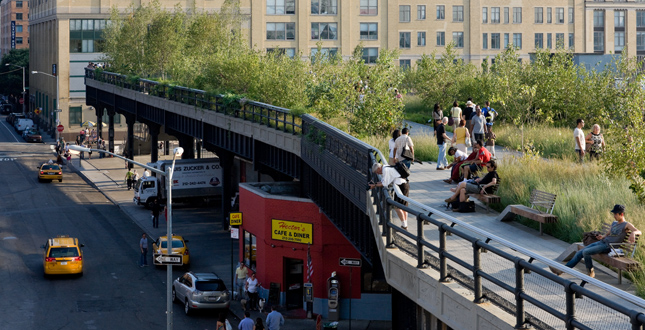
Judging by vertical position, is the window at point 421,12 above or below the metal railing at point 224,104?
above

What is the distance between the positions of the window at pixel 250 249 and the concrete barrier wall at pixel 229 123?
3.99m

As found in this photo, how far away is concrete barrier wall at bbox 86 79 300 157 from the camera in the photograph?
3381 centimetres

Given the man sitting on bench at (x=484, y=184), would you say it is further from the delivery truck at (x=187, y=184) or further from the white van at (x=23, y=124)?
the white van at (x=23, y=124)

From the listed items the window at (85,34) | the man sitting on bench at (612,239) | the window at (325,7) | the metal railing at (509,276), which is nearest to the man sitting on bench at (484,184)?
the metal railing at (509,276)

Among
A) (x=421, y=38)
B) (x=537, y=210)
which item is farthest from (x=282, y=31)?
(x=537, y=210)

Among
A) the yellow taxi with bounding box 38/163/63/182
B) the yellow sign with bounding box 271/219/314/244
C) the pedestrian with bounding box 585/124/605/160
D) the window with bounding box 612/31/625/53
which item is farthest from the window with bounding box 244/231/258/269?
the window with bounding box 612/31/625/53

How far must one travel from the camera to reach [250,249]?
34125 millimetres

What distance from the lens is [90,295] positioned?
32.7m

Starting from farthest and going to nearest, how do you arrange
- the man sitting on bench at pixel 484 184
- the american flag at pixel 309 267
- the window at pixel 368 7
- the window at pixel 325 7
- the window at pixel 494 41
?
1. the window at pixel 494 41
2. the window at pixel 368 7
3. the window at pixel 325 7
4. the american flag at pixel 309 267
5. the man sitting on bench at pixel 484 184

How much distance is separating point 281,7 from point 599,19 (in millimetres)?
42387

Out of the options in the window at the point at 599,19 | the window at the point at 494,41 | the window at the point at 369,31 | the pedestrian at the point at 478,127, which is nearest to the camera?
the pedestrian at the point at 478,127

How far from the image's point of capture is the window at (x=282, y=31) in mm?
99188

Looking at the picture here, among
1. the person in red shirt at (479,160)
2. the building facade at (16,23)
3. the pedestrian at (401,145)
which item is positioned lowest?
the person in red shirt at (479,160)

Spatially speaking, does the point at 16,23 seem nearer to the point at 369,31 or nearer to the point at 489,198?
the point at 369,31
